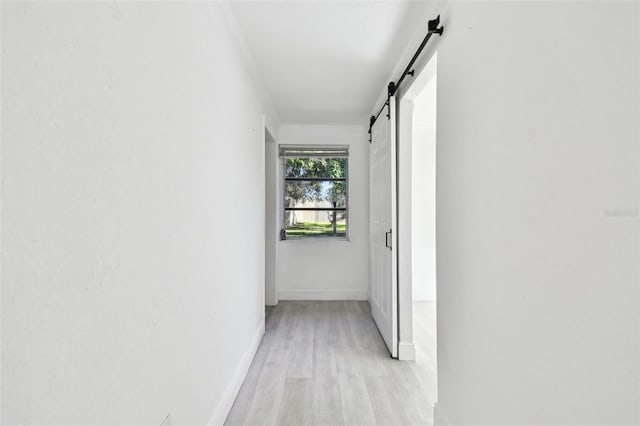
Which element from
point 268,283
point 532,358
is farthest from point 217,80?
point 268,283

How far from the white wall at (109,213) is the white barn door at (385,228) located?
1.58 m

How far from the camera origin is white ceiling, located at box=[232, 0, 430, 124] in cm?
204

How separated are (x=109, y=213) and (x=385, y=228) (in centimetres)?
261

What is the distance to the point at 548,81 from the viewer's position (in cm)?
98

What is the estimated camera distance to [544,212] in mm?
1007

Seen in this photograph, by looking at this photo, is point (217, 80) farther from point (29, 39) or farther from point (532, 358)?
point (532, 358)

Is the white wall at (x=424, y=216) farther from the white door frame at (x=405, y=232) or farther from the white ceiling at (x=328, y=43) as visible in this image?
the white door frame at (x=405, y=232)

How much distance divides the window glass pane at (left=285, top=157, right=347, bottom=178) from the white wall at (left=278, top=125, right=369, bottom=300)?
0.14 meters

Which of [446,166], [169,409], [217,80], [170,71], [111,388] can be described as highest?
[217,80]

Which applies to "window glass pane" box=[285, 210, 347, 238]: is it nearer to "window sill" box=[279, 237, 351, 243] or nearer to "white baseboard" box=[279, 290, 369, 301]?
"window sill" box=[279, 237, 351, 243]

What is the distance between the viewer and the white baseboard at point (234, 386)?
187 centimetres

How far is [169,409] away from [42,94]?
1143 millimetres

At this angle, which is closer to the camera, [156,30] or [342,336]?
[156,30]

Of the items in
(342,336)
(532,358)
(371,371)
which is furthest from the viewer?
(342,336)
